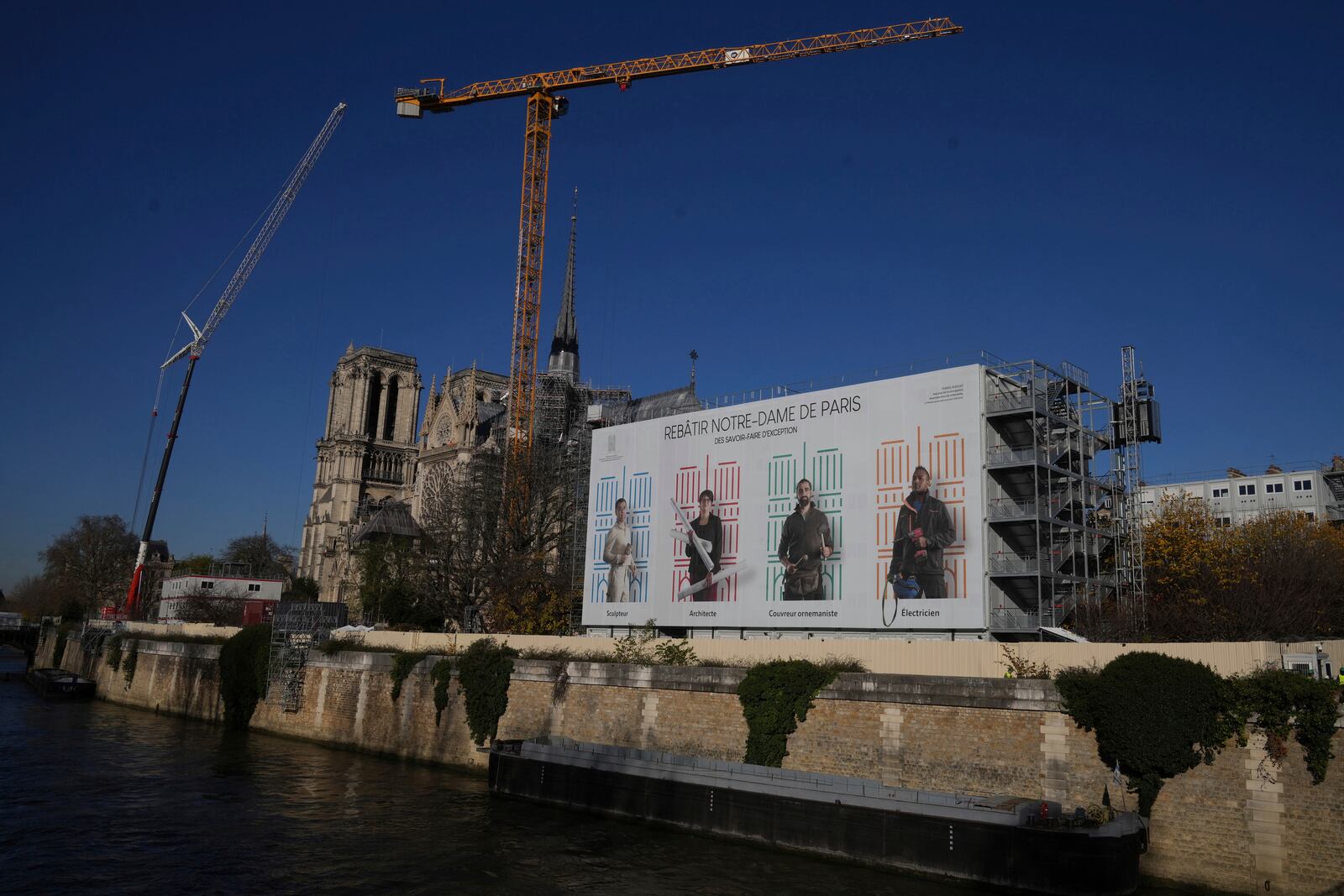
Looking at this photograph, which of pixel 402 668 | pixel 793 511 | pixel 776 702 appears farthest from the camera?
pixel 793 511

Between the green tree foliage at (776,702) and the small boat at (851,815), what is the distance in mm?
1248

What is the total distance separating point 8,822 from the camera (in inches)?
1013

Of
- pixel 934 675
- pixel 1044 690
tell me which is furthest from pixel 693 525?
pixel 1044 690

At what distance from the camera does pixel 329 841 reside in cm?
2425

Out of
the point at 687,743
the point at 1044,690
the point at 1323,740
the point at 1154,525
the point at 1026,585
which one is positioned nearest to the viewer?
the point at 1323,740

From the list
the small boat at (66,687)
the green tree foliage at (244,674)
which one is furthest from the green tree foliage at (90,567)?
the green tree foliage at (244,674)

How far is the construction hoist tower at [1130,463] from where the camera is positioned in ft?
128

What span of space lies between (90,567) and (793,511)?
94.4 m

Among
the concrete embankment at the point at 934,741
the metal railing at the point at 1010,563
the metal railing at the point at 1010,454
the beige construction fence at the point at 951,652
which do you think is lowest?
the concrete embankment at the point at 934,741

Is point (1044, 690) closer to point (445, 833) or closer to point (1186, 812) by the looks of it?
point (1186, 812)

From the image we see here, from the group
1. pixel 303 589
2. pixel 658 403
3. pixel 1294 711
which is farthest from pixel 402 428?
pixel 1294 711

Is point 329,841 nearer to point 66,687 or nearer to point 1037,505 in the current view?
point 1037,505

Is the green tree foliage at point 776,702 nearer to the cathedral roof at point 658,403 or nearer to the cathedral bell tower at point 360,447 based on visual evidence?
the cathedral roof at point 658,403

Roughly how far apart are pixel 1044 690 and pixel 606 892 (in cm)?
1073
